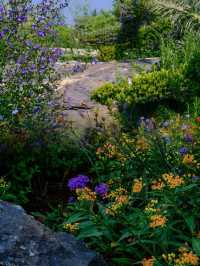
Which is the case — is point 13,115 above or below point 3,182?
above

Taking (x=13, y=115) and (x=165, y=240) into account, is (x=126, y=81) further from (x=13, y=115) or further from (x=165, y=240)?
(x=165, y=240)

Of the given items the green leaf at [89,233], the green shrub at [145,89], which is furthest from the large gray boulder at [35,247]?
the green shrub at [145,89]

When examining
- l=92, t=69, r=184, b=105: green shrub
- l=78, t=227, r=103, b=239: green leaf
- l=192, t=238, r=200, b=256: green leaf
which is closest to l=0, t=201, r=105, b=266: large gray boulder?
l=78, t=227, r=103, b=239: green leaf

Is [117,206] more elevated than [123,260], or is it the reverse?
[117,206]

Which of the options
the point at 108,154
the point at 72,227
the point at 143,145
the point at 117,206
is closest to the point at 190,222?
the point at 117,206

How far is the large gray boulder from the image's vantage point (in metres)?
3.29

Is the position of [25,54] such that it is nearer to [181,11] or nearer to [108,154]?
[108,154]

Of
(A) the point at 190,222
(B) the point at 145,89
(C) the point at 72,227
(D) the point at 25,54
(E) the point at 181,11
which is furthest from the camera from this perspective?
(E) the point at 181,11

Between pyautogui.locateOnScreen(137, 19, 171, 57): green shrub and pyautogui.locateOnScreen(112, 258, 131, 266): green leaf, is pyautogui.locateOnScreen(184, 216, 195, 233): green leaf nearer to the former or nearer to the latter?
pyautogui.locateOnScreen(112, 258, 131, 266): green leaf

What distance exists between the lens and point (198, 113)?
7301 millimetres

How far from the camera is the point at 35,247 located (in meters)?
3.37

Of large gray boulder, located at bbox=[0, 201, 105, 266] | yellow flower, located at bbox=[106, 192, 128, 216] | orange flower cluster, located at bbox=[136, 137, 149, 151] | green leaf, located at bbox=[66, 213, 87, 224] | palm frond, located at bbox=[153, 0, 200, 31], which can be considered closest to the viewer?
large gray boulder, located at bbox=[0, 201, 105, 266]

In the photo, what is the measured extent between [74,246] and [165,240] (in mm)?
478

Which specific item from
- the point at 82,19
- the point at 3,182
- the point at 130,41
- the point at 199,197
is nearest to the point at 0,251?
the point at 199,197
